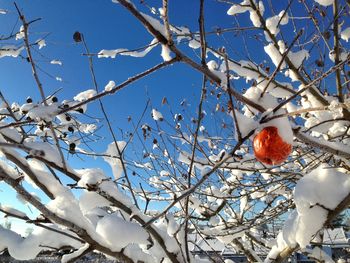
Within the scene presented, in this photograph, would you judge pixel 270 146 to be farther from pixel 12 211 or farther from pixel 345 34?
pixel 345 34

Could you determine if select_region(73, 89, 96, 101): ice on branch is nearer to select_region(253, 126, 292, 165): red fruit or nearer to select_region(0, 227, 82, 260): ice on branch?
select_region(0, 227, 82, 260): ice on branch

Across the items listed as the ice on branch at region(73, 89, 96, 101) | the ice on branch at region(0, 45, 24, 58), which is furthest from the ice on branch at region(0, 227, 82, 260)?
the ice on branch at region(0, 45, 24, 58)

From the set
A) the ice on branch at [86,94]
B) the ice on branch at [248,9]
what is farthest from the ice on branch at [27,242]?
the ice on branch at [248,9]

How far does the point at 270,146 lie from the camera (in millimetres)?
1259

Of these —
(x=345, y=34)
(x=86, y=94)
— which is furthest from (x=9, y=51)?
(x=345, y=34)

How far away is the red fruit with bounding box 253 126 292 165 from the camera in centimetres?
124

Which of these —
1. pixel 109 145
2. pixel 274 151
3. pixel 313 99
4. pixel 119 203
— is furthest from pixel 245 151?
pixel 274 151

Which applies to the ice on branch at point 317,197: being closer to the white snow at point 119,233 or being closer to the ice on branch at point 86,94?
the white snow at point 119,233

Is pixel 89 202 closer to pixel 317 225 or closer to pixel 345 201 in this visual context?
pixel 317 225

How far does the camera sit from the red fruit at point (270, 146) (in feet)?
4.06

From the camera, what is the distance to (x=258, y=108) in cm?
117

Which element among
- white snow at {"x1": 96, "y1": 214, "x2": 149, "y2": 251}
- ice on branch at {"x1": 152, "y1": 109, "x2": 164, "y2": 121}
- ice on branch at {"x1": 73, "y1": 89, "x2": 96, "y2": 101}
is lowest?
white snow at {"x1": 96, "y1": 214, "x2": 149, "y2": 251}

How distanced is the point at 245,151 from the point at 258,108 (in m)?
4.02

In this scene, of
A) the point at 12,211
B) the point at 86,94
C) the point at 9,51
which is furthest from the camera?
the point at 9,51
